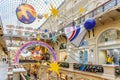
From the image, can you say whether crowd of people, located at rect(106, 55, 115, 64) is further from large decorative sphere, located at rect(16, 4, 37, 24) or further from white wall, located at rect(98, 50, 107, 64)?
large decorative sphere, located at rect(16, 4, 37, 24)

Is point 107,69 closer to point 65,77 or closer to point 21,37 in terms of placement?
point 65,77

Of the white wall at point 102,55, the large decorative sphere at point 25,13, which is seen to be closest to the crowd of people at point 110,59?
the white wall at point 102,55

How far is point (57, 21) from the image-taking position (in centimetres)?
2302

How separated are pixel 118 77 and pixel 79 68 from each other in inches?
189

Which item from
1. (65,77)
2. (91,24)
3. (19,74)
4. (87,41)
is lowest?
(65,77)

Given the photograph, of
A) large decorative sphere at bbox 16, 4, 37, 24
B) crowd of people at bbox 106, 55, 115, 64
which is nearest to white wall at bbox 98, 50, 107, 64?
crowd of people at bbox 106, 55, 115, 64

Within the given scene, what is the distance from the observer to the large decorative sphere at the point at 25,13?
28.4 feet

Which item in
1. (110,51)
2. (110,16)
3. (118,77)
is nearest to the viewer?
(118,77)

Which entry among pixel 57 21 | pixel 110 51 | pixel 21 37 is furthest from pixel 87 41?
pixel 21 37

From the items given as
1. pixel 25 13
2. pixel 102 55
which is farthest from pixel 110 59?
pixel 25 13

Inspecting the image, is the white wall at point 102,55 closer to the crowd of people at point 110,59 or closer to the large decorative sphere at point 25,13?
the crowd of people at point 110,59

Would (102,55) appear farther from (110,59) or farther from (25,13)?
(25,13)

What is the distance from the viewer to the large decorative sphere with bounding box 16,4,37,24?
8.66 meters

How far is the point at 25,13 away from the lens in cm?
874
